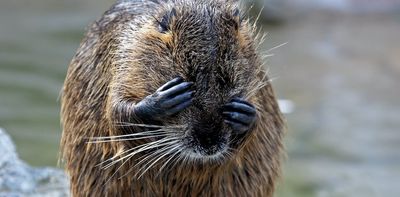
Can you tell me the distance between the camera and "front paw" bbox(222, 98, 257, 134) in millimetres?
3250

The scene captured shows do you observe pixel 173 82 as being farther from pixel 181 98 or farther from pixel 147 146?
pixel 147 146

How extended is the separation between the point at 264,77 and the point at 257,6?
7.74m

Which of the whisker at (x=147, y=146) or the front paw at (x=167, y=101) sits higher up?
the front paw at (x=167, y=101)

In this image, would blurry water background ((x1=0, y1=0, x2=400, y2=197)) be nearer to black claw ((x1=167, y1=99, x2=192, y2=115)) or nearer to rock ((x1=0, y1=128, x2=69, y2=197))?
rock ((x1=0, y1=128, x2=69, y2=197))

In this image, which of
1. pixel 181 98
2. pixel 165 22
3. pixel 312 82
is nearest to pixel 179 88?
pixel 181 98

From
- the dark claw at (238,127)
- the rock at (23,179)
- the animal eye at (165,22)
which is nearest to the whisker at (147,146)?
the dark claw at (238,127)

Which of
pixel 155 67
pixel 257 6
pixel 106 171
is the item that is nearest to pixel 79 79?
pixel 106 171

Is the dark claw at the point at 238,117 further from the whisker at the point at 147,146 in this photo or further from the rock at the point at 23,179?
the rock at the point at 23,179

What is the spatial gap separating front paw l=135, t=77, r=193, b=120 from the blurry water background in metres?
3.84

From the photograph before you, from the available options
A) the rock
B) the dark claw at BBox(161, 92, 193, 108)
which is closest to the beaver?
the dark claw at BBox(161, 92, 193, 108)

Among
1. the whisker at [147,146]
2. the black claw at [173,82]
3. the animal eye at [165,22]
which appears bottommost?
the whisker at [147,146]

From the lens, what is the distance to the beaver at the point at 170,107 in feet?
10.7

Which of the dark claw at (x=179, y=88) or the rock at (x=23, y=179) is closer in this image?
the dark claw at (x=179, y=88)

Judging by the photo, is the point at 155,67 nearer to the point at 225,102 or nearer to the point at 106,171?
the point at 225,102
